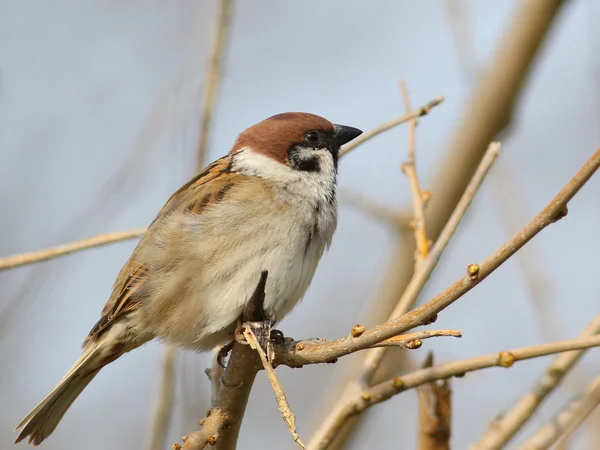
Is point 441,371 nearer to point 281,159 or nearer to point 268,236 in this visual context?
point 268,236

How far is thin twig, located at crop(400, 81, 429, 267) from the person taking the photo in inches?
89.0

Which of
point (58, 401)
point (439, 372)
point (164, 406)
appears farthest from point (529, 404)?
point (58, 401)

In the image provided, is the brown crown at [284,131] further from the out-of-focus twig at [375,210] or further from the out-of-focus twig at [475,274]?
the out-of-focus twig at [475,274]

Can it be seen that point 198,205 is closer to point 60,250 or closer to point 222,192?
point 222,192

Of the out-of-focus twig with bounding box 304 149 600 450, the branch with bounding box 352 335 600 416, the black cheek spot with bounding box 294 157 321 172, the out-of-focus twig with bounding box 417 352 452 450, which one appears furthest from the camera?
the black cheek spot with bounding box 294 157 321 172

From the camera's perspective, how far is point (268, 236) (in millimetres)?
2777

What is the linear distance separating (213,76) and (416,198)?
2.58ft

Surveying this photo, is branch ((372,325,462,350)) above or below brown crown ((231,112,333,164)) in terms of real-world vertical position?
below

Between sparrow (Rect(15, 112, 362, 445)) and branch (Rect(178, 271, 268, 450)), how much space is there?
0.61m

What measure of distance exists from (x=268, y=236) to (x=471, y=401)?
2.84m

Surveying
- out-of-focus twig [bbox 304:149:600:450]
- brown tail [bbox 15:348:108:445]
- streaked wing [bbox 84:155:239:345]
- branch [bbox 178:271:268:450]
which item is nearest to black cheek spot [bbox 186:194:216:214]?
streaked wing [bbox 84:155:239:345]

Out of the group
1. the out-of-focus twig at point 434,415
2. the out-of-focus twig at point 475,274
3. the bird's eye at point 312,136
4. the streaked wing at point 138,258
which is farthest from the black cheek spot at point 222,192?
the out-of-focus twig at point 475,274

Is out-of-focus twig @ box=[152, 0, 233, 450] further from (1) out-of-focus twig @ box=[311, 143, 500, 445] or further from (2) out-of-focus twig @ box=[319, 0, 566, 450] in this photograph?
(2) out-of-focus twig @ box=[319, 0, 566, 450]

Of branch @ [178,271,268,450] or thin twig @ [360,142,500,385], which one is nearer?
branch @ [178,271,268,450]
